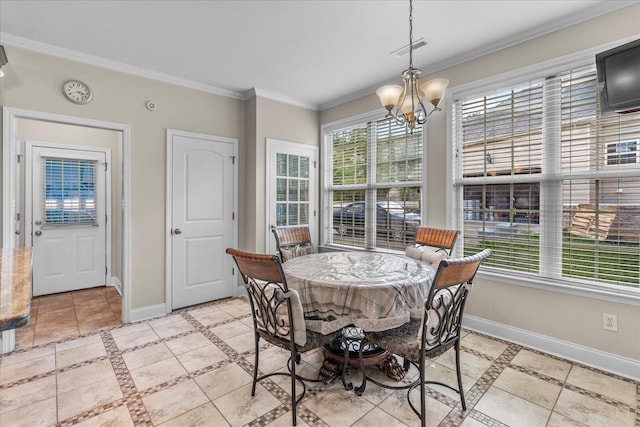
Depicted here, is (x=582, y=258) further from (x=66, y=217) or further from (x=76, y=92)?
(x=66, y=217)

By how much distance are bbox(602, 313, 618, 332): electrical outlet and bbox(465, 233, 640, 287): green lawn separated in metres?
0.25

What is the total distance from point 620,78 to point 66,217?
6.08 meters

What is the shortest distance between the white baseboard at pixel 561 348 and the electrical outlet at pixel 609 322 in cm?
19

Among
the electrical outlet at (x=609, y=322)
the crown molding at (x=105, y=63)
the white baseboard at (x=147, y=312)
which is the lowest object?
the white baseboard at (x=147, y=312)

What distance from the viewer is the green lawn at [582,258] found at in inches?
89.7

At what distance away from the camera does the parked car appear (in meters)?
3.66

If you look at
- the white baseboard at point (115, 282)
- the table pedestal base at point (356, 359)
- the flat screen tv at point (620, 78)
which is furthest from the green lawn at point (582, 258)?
the white baseboard at point (115, 282)

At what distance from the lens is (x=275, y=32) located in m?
2.63

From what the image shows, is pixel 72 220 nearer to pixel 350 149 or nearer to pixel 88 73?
pixel 88 73

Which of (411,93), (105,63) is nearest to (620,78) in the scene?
(411,93)

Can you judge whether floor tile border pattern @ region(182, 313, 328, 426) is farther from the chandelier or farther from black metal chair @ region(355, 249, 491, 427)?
the chandelier

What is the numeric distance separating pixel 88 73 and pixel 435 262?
3.73m

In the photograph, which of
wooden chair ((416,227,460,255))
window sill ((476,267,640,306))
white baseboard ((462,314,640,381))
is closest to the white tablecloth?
wooden chair ((416,227,460,255))

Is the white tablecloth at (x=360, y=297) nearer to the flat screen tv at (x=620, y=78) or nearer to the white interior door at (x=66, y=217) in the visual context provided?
the flat screen tv at (x=620, y=78)
